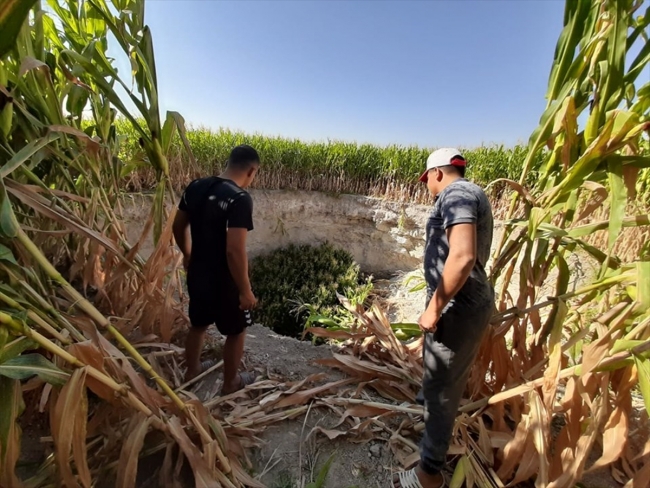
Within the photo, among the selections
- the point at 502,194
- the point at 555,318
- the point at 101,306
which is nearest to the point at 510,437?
the point at 555,318

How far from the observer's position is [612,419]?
1423mm

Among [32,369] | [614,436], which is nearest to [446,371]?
[614,436]

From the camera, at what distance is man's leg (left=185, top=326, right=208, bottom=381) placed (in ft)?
6.70

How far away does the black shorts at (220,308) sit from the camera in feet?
6.38

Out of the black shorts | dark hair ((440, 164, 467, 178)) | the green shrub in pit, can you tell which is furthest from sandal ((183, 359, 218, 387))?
the green shrub in pit

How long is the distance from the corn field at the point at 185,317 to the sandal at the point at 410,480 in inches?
4.3

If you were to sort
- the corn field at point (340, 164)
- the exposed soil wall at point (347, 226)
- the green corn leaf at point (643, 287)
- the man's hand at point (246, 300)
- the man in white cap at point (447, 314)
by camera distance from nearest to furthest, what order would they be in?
the green corn leaf at point (643, 287), the man in white cap at point (447, 314), the man's hand at point (246, 300), the corn field at point (340, 164), the exposed soil wall at point (347, 226)

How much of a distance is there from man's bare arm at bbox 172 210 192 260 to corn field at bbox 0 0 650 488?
15 cm

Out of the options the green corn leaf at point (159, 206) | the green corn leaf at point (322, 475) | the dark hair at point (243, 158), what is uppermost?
the dark hair at point (243, 158)

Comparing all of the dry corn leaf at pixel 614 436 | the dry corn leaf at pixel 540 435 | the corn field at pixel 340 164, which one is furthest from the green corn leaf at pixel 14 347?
the corn field at pixel 340 164

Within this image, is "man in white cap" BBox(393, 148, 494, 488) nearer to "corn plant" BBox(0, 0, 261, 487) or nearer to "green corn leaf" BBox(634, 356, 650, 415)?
"green corn leaf" BBox(634, 356, 650, 415)

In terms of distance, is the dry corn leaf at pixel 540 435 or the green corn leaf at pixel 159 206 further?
the green corn leaf at pixel 159 206

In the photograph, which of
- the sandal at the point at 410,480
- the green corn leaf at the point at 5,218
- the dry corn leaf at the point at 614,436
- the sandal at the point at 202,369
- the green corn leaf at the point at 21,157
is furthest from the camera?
the sandal at the point at 202,369

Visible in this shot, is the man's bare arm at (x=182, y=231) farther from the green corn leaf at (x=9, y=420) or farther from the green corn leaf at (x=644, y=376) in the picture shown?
the green corn leaf at (x=644, y=376)
